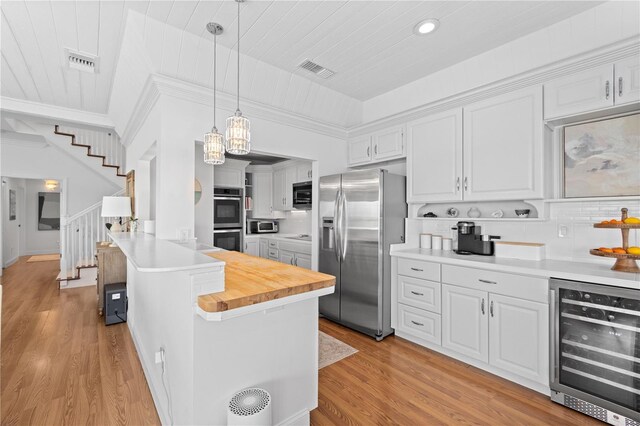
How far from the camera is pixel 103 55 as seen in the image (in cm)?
282

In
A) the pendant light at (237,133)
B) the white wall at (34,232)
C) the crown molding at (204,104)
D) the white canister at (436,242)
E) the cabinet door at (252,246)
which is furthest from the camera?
the white wall at (34,232)

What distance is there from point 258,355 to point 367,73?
9.54ft

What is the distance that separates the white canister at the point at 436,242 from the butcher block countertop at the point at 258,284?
6.57 ft

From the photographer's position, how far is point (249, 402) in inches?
57.5

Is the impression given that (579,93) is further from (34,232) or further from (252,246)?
(34,232)

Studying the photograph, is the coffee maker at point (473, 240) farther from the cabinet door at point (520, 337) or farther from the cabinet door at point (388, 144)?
the cabinet door at point (388, 144)

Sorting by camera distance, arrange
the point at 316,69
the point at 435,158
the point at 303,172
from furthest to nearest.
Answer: the point at 303,172 < the point at 435,158 < the point at 316,69

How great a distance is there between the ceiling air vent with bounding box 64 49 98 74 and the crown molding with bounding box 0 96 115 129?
163 cm

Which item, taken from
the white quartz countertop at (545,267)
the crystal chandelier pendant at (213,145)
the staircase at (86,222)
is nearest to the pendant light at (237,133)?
the crystal chandelier pendant at (213,145)

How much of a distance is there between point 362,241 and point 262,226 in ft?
9.87

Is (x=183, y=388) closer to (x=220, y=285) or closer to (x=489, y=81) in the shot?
(x=220, y=285)

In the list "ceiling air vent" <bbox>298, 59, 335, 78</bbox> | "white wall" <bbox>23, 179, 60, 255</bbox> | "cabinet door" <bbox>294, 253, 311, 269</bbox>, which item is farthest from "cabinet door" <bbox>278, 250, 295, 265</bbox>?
"white wall" <bbox>23, 179, 60, 255</bbox>

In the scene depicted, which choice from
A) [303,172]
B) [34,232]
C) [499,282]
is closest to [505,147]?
[499,282]

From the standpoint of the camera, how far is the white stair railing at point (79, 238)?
5246 mm
